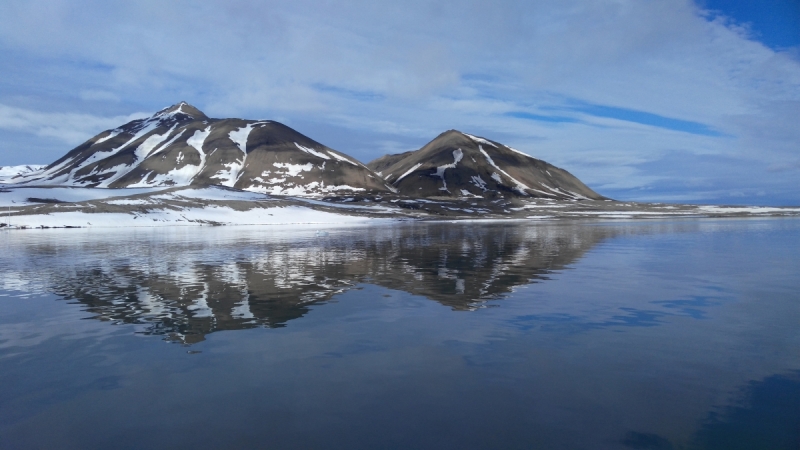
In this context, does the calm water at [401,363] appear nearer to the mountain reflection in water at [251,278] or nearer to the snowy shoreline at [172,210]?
the mountain reflection in water at [251,278]

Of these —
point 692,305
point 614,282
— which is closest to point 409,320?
point 692,305

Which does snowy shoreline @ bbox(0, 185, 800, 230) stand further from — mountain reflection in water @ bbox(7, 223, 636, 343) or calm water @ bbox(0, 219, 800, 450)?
calm water @ bbox(0, 219, 800, 450)

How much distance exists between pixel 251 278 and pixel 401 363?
48.3 feet

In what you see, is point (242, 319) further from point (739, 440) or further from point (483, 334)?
point (739, 440)

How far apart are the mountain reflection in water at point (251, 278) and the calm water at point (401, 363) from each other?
0.60 feet

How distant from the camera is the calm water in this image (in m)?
8.70

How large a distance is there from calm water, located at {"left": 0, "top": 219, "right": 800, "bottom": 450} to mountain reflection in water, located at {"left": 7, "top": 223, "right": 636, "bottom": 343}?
0.60ft

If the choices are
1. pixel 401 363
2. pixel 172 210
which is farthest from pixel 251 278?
pixel 172 210

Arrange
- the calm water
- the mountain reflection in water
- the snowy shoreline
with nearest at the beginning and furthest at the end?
the calm water → the mountain reflection in water → the snowy shoreline

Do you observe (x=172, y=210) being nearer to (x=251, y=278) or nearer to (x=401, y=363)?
(x=251, y=278)

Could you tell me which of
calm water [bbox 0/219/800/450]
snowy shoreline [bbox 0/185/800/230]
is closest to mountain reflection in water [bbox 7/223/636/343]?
calm water [bbox 0/219/800/450]

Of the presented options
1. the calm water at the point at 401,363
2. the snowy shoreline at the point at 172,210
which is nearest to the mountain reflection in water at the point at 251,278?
the calm water at the point at 401,363

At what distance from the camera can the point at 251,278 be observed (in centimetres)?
2508

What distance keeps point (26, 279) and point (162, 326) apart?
49.4 ft
